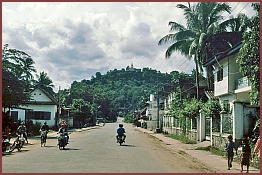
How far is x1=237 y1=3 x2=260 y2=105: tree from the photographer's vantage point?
1461 cm

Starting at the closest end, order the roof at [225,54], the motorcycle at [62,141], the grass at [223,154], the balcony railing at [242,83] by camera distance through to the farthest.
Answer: the grass at [223,154] → the motorcycle at [62,141] → the roof at [225,54] → the balcony railing at [242,83]

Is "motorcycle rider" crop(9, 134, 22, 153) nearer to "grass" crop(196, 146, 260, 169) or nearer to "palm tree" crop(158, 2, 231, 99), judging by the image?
"grass" crop(196, 146, 260, 169)

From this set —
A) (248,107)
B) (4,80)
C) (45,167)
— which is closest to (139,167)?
(45,167)

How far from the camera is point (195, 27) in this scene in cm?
3359

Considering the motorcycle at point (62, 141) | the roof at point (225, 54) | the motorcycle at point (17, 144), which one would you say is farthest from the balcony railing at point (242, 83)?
the motorcycle at point (17, 144)

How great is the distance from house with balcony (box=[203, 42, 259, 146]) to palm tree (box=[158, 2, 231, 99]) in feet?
7.87

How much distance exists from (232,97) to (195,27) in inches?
309

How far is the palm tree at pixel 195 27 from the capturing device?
32281 mm

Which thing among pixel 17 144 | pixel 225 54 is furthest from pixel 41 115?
pixel 17 144

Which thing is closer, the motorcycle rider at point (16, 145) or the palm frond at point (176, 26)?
the motorcycle rider at point (16, 145)

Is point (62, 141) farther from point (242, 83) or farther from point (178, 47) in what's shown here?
point (178, 47)

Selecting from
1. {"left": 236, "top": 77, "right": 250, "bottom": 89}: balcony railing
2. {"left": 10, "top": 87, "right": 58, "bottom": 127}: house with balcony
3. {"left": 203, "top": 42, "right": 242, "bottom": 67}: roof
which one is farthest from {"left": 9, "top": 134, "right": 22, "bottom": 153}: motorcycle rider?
{"left": 10, "top": 87, "right": 58, "bottom": 127}: house with balcony

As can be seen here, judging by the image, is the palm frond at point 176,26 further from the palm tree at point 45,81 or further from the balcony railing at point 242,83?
the palm tree at point 45,81

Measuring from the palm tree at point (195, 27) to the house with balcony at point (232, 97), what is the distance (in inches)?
94.4
